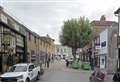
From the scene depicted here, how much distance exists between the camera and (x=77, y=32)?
2576 inches

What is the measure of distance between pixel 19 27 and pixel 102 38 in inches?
486

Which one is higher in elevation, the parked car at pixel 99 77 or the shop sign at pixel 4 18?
the shop sign at pixel 4 18

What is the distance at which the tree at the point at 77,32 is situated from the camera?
65750mm

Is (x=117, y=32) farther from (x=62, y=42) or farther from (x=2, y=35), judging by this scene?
(x=62, y=42)

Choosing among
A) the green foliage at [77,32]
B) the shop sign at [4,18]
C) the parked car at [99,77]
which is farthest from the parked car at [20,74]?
the green foliage at [77,32]

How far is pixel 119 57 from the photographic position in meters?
42.0

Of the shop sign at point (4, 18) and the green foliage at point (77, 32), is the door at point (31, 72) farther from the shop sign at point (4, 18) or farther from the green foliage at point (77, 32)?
the green foliage at point (77, 32)

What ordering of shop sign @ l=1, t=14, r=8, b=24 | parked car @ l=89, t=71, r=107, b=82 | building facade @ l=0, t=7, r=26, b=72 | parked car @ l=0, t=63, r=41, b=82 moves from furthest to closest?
building facade @ l=0, t=7, r=26, b=72, shop sign @ l=1, t=14, r=8, b=24, parked car @ l=0, t=63, r=41, b=82, parked car @ l=89, t=71, r=107, b=82

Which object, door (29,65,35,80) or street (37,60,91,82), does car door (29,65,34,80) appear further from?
street (37,60,91,82)

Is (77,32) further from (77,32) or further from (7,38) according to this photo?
(7,38)

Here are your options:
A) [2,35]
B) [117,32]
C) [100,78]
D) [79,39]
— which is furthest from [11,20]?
[79,39]

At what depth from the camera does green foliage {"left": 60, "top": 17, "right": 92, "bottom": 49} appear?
65750 millimetres

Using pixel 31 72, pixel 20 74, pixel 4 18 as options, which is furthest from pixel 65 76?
pixel 20 74

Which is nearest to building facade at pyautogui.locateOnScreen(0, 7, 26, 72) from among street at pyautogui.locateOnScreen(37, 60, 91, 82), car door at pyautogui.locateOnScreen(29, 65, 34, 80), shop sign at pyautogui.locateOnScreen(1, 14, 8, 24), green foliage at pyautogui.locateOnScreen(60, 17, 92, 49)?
shop sign at pyautogui.locateOnScreen(1, 14, 8, 24)
